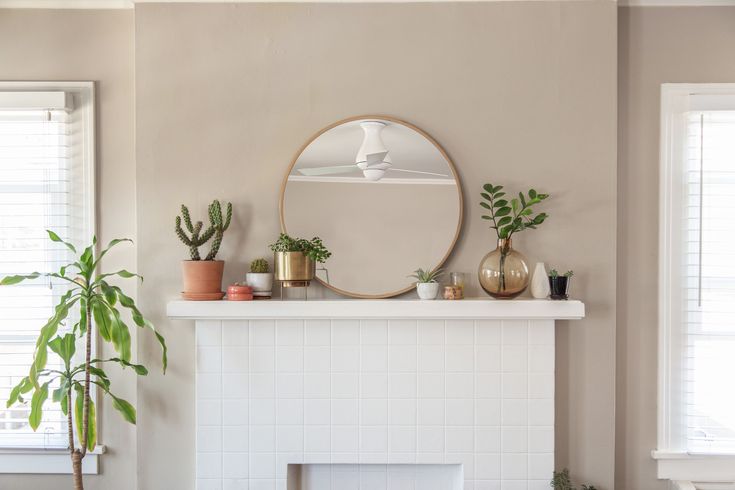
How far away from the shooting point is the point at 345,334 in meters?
2.40

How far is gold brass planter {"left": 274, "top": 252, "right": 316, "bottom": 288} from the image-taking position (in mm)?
2287

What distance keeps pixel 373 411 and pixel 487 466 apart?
54 cm

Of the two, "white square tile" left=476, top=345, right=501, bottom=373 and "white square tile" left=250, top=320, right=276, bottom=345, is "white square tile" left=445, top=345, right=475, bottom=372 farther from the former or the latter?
"white square tile" left=250, top=320, right=276, bottom=345

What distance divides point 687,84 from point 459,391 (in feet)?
5.58

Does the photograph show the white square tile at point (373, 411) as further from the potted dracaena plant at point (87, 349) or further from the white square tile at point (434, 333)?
the potted dracaena plant at point (87, 349)

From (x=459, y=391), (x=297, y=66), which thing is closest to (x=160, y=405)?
(x=459, y=391)

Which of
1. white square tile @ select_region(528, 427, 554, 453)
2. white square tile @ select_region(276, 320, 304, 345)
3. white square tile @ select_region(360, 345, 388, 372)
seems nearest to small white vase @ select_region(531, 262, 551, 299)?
white square tile @ select_region(528, 427, 554, 453)

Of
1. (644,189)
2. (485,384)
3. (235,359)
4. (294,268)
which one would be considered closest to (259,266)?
(294,268)

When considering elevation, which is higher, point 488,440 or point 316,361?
point 316,361

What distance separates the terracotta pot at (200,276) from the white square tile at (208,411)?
0.48m

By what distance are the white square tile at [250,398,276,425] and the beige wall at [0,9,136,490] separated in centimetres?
62

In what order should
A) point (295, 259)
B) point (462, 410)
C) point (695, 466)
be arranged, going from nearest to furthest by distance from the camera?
point (295, 259), point (462, 410), point (695, 466)

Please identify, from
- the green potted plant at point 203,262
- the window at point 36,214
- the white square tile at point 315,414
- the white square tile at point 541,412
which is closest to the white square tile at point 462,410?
the white square tile at point 541,412

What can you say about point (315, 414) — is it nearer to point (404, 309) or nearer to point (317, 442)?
point (317, 442)
